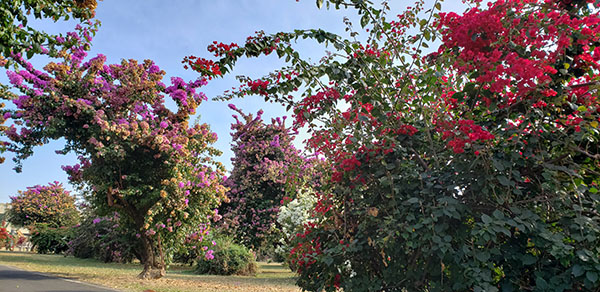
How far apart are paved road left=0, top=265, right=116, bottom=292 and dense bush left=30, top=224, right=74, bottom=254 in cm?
1498

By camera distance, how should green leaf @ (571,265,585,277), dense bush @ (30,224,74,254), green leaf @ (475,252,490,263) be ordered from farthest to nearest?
dense bush @ (30,224,74,254) < green leaf @ (475,252,490,263) < green leaf @ (571,265,585,277)

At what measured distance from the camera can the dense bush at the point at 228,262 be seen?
1331cm

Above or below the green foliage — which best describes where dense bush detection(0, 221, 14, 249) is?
below

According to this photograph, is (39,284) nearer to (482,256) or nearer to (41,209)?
(482,256)

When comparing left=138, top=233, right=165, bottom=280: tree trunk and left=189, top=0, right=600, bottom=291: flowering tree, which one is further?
left=138, top=233, right=165, bottom=280: tree trunk

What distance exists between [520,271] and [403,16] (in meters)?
3.33

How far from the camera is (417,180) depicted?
357cm

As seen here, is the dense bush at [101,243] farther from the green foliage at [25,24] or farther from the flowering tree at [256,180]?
the green foliage at [25,24]

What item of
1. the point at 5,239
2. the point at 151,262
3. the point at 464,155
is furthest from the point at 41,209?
the point at 464,155

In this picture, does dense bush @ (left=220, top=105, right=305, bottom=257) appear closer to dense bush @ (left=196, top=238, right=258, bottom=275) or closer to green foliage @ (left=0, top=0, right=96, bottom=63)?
dense bush @ (left=196, top=238, right=258, bottom=275)

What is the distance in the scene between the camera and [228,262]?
13367 mm

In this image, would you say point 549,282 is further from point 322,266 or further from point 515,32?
point 515,32

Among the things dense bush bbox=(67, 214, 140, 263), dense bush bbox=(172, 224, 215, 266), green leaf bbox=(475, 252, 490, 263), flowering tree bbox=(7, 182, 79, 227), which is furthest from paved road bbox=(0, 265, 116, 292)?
flowering tree bbox=(7, 182, 79, 227)

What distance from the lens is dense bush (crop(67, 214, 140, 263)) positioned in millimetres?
17516
